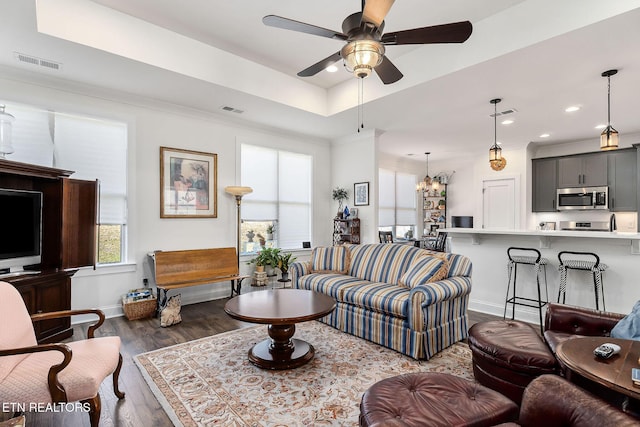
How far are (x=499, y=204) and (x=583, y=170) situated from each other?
1.66 metres

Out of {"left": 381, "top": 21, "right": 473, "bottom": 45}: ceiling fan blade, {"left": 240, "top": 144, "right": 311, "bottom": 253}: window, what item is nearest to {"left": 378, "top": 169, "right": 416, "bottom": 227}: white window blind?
{"left": 240, "top": 144, "right": 311, "bottom": 253}: window

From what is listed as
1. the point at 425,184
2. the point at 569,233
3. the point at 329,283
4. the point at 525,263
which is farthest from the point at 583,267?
the point at 425,184

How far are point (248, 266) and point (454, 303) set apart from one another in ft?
11.3

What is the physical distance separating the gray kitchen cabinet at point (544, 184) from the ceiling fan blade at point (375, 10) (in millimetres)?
6781

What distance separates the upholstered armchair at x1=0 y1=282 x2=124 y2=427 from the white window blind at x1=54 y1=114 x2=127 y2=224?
92.4 inches

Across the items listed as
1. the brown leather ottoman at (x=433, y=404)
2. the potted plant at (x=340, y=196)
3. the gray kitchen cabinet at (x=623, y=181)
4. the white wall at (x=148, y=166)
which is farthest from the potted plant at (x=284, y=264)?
the gray kitchen cabinet at (x=623, y=181)

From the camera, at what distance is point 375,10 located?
194 centimetres

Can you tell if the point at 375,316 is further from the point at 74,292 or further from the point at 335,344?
the point at 74,292

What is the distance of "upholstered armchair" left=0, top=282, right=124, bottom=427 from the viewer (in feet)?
5.49

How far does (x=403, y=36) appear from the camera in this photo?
2.25 metres

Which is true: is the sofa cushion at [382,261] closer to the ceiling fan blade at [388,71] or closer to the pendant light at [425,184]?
the ceiling fan blade at [388,71]

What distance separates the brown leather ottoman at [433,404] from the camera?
1420mm

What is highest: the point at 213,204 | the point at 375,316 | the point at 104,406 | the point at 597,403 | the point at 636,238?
the point at 213,204

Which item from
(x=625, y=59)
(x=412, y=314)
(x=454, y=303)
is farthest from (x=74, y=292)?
(x=625, y=59)
